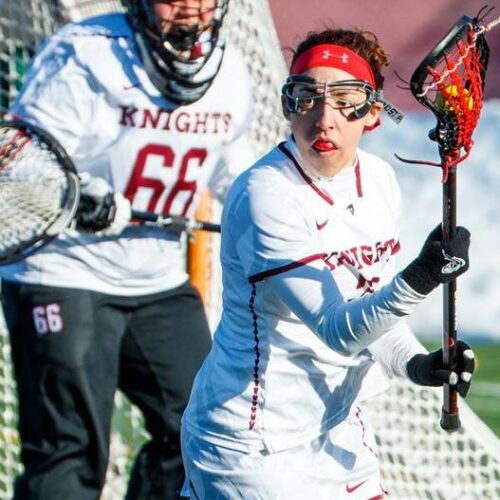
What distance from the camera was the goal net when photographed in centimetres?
527

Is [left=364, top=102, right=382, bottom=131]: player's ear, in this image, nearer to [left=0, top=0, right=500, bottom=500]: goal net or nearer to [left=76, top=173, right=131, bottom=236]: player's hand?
[left=76, top=173, right=131, bottom=236]: player's hand

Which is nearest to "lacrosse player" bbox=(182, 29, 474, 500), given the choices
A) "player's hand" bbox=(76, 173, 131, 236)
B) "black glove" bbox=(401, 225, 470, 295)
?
"black glove" bbox=(401, 225, 470, 295)

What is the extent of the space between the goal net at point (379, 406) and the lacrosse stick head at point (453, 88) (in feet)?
7.02

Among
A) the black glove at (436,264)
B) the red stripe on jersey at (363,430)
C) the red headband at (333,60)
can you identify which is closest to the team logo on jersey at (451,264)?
the black glove at (436,264)

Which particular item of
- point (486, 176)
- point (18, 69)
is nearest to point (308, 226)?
point (18, 69)

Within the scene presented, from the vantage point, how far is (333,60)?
3.44 m

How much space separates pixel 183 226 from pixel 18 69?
1305 mm

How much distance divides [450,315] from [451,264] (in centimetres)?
30

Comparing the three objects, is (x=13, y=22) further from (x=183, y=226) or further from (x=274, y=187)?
(x=274, y=187)

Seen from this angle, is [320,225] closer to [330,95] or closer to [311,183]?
[311,183]

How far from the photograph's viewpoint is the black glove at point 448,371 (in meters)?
3.34

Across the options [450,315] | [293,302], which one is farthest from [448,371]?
[293,302]

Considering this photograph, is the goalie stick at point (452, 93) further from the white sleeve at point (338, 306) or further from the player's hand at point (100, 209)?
the player's hand at point (100, 209)

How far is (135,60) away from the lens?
4473mm
